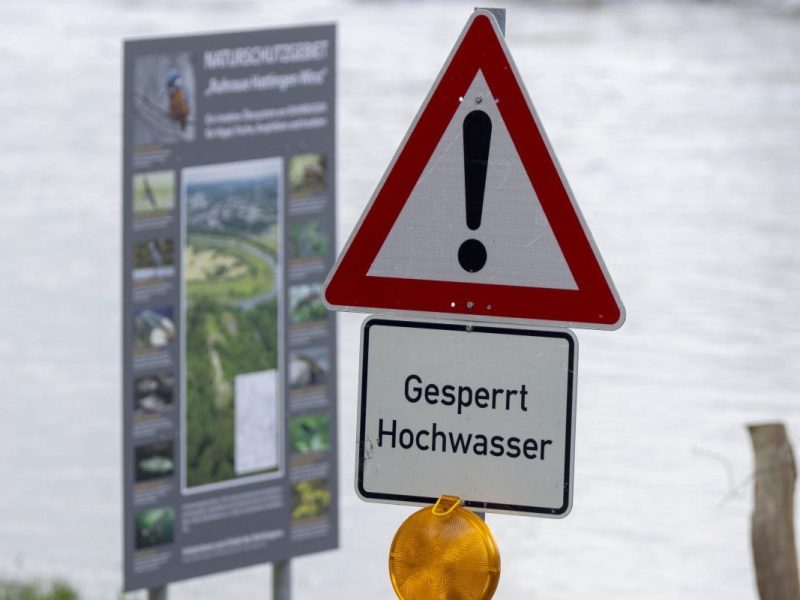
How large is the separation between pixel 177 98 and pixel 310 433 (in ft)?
4.27

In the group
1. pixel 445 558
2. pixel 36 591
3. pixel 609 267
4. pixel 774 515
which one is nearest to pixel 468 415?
pixel 445 558

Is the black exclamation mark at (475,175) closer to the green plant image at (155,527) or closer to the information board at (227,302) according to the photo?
the information board at (227,302)

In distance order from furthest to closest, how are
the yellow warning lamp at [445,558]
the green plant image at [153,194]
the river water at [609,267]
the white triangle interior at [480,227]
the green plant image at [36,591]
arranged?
the river water at [609,267] < the green plant image at [36,591] < the green plant image at [153,194] < the white triangle interior at [480,227] < the yellow warning lamp at [445,558]

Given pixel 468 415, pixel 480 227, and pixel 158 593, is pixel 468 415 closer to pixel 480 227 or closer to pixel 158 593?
pixel 480 227

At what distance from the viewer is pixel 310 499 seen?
5.52 metres

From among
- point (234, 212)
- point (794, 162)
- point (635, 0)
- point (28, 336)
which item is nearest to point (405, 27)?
point (635, 0)

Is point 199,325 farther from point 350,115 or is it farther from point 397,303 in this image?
point 350,115

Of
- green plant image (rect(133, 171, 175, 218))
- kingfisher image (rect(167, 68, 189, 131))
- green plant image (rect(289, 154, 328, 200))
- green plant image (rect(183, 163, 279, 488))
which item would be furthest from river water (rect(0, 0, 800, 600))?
kingfisher image (rect(167, 68, 189, 131))

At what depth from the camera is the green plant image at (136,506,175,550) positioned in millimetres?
5082

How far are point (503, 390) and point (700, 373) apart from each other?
7.78 m

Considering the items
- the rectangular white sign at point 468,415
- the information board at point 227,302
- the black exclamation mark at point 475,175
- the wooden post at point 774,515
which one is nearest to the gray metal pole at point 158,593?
the information board at point 227,302

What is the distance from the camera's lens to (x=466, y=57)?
2.70m

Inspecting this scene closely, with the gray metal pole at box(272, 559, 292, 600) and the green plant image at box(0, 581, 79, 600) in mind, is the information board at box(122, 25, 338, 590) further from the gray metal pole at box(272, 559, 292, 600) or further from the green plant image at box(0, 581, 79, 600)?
the green plant image at box(0, 581, 79, 600)

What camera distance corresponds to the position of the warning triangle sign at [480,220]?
2.66 meters
